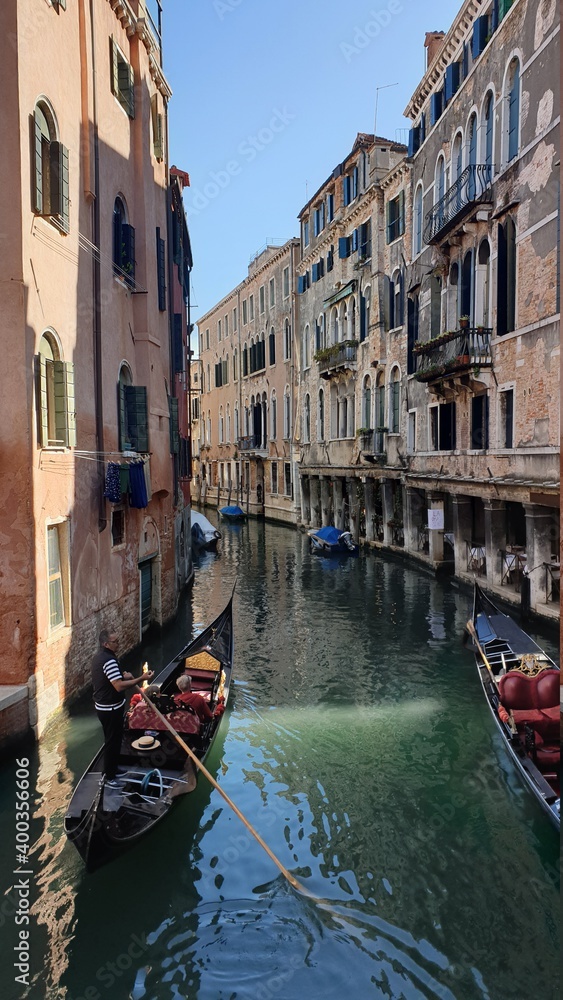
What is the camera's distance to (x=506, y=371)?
14.2 meters

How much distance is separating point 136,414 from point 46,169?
4208mm

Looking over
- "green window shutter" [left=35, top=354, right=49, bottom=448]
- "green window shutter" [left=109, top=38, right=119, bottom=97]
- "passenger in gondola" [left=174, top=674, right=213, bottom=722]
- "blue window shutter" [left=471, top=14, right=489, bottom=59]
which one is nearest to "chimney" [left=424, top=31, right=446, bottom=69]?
"blue window shutter" [left=471, top=14, right=489, bottom=59]

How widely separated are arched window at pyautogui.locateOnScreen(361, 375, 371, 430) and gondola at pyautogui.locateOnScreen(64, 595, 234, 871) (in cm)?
1662

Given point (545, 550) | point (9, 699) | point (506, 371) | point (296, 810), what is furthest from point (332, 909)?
point (506, 371)

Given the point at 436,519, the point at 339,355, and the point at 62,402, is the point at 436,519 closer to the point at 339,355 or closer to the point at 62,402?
the point at 339,355

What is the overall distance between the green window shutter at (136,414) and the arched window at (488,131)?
28.3ft

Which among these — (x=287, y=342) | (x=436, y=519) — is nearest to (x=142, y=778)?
(x=436, y=519)

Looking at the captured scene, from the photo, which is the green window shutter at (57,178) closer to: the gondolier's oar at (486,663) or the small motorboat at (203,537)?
the gondolier's oar at (486,663)

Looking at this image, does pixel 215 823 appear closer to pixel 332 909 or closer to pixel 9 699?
pixel 332 909

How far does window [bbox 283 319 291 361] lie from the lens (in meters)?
33.6

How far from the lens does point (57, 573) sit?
8422 millimetres

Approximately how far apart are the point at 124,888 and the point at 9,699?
2319 mm

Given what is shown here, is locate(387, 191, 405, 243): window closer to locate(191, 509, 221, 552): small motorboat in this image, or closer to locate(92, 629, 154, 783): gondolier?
locate(191, 509, 221, 552): small motorboat

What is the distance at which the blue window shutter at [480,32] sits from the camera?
14844 millimetres
